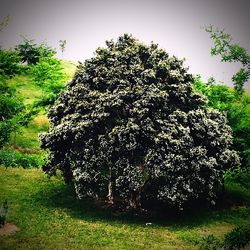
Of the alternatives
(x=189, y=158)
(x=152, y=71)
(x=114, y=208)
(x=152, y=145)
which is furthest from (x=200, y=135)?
(x=114, y=208)

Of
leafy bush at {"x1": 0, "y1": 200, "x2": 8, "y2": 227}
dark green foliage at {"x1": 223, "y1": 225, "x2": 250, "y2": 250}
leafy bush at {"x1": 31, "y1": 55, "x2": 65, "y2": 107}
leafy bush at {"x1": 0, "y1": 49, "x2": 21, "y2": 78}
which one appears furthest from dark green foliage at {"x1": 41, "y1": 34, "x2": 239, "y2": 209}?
dark green foliage at {"x1": 223, "y1": 225, "x2": 250, "y2": 250}

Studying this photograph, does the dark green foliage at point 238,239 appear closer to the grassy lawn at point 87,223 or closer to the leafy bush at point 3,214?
the grassy lawn at point 87,223

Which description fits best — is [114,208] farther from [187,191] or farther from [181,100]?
[181,100]

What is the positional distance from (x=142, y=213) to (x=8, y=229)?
12015mm

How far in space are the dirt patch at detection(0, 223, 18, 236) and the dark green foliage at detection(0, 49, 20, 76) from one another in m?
11.0

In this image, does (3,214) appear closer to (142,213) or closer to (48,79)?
(142,213)

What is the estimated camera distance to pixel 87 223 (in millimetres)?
29281

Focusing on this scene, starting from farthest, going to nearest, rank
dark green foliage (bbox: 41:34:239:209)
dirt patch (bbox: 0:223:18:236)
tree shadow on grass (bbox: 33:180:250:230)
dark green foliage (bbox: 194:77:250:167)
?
dark green foliage (bbox: 194:77:250:167) < tree shadow on grass (bbox: 33:180:250:230) < dark green foliage (bbox: 41:34:239:209) < dirt patch (bbox: 0:223:18:236)

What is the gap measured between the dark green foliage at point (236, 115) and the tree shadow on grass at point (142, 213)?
18.2ft

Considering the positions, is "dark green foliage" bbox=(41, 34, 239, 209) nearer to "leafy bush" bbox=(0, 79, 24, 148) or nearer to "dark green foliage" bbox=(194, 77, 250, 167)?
"dark green foliage" bbox=(194, 77, 250, 167)

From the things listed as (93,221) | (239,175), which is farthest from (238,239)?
(239,175)

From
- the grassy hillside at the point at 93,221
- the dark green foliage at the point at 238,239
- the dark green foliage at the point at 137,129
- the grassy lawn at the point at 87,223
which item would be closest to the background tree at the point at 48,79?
the grassy hillside at the point at 93,221

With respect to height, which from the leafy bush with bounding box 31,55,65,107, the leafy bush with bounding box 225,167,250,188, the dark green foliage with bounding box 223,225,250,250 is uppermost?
the leafy bush with bounding box 31,55,65,107

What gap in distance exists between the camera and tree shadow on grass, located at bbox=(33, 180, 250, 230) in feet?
102
